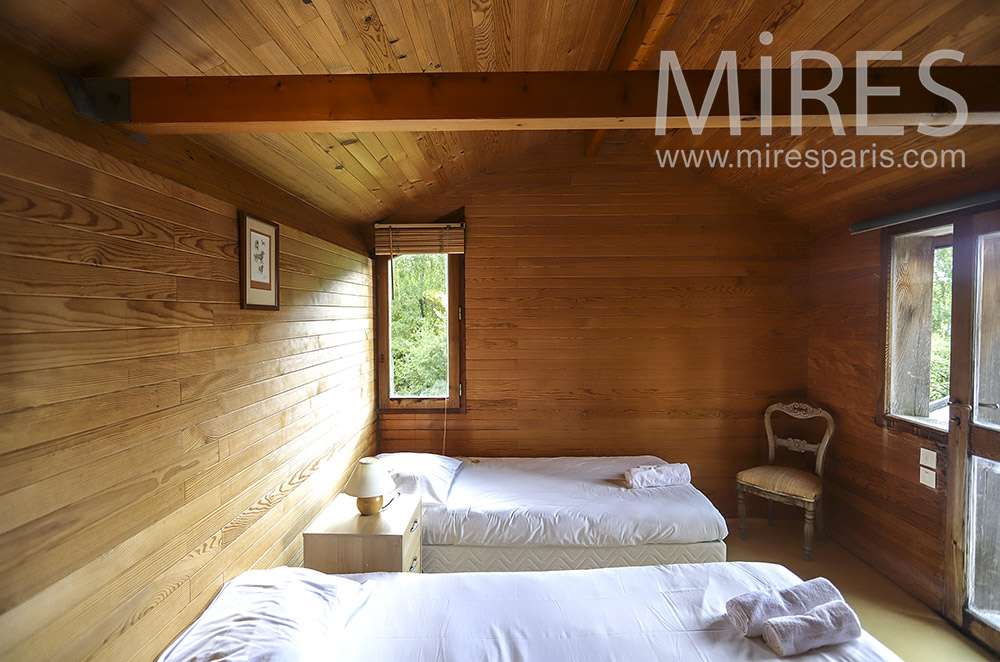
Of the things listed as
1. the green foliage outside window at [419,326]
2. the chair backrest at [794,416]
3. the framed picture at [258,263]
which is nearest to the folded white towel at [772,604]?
the chair backrest at [794,416]

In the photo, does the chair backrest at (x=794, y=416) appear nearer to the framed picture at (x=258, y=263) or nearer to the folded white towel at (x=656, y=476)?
the folded white towel at (x=656, y=476)

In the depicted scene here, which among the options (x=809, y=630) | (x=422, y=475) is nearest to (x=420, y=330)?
(x=422, y=475)

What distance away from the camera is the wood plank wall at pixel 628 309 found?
11.9ft

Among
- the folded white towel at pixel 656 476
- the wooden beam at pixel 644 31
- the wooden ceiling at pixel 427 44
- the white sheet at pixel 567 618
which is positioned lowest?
the white sheet at pixel 567 618

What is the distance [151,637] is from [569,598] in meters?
1.35

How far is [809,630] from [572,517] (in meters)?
1.26

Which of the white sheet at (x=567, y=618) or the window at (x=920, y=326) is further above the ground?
the window at (x=920, y=326)

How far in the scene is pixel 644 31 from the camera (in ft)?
6.59

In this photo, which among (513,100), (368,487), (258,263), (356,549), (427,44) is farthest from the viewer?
(368,487)

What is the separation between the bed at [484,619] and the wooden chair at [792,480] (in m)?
1.41

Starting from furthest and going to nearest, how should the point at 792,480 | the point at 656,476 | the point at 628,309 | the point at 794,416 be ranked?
the point at 628,309 < the point at 794,416 < the point at 792,480 < the point at 656,476

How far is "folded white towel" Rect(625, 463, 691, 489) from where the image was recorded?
2.94 metres

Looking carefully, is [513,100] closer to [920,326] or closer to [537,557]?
[537,557]

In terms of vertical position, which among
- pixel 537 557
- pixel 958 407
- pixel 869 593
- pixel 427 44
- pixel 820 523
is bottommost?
pixel 869 593
